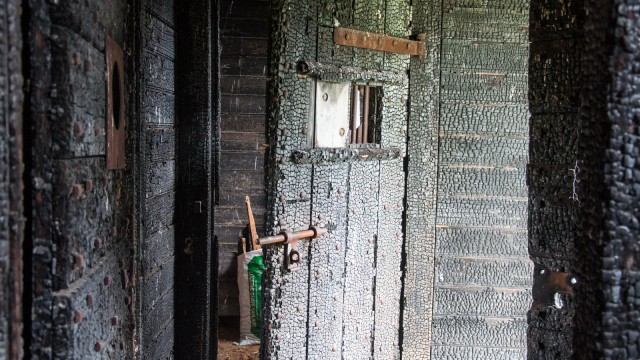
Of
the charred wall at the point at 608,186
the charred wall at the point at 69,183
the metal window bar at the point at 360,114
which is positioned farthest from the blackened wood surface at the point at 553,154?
the charred wall at the point at 69,183

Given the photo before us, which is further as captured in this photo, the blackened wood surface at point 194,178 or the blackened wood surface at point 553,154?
the blackened wood surface at point 194,178

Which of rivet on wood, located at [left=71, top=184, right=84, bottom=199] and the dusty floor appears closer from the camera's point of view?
rivet on wood, located at [left=71, top=184, right=84, bottom=199]

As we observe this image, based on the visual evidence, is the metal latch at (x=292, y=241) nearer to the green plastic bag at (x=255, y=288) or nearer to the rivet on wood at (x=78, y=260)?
the rivet on wood at (x=78, y=260)

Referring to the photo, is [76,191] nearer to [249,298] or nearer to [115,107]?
[115,107]

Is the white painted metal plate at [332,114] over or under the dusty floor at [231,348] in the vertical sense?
over

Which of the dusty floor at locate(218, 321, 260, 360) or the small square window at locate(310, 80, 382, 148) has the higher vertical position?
the small square window at locate(310, 80, 382, 148)

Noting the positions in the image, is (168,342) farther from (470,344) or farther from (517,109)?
(517,109)

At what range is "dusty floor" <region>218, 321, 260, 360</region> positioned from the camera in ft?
16.1

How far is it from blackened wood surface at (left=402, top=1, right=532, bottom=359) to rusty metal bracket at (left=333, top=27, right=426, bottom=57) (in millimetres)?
68

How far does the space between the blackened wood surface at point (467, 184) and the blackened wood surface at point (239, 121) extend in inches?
81.3

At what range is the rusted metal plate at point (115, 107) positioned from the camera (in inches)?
51.9

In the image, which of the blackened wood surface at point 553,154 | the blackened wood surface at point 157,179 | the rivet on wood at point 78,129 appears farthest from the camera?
the blackened wood surface at point 157,179

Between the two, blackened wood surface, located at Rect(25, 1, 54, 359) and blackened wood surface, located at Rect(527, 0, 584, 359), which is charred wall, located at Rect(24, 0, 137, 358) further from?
blackened wood surface, located at Rect(527, 0, 584, 359)

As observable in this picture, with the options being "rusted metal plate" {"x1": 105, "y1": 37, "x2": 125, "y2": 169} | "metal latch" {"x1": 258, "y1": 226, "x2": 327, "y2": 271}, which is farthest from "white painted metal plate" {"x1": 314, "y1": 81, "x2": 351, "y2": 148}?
"rusted metal plate" {"x1": 105, "y1": 37, "x2": 125, "y2": 169}
